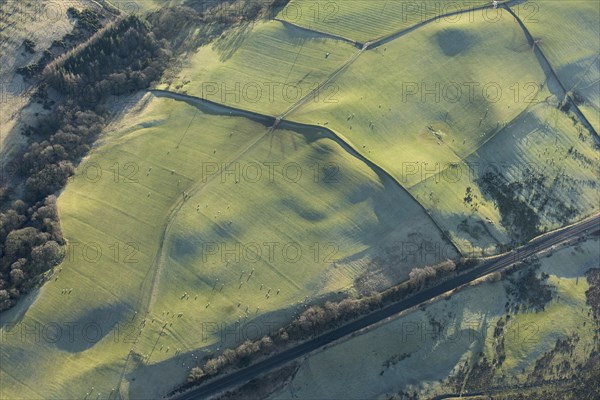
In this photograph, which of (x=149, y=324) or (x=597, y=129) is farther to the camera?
(x=597, y=129)

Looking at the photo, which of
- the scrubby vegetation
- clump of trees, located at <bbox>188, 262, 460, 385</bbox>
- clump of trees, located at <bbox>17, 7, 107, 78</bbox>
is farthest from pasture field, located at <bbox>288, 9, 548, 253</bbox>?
clump of trees, located at <bbox>17, 7, 107, 78</bbox>

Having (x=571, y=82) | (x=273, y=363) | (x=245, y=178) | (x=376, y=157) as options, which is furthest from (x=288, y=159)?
(x=571, y=82)

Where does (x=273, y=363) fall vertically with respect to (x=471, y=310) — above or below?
below

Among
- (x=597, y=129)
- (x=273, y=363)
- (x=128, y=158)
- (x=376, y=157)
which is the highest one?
(x=597, y=129)

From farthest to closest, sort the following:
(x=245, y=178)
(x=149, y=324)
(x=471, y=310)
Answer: (x=245, y=178)
(x=471, y=310)
(x=149, y=324)

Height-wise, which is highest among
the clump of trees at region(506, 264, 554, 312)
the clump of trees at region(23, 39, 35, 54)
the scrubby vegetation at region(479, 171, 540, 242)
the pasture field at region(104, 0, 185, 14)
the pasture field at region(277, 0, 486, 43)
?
the pasture field at region(277, 0, 486, 43)

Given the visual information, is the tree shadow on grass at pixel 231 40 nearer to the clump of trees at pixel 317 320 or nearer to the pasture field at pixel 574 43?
the clump of trees at pixel 317 320

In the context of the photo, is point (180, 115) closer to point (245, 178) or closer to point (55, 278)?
point (245, 178)

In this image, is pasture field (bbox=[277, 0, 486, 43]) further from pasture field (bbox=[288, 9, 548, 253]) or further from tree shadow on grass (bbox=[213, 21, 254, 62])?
tree shadow on grass (bbox=[213, 21, 254, 62])
